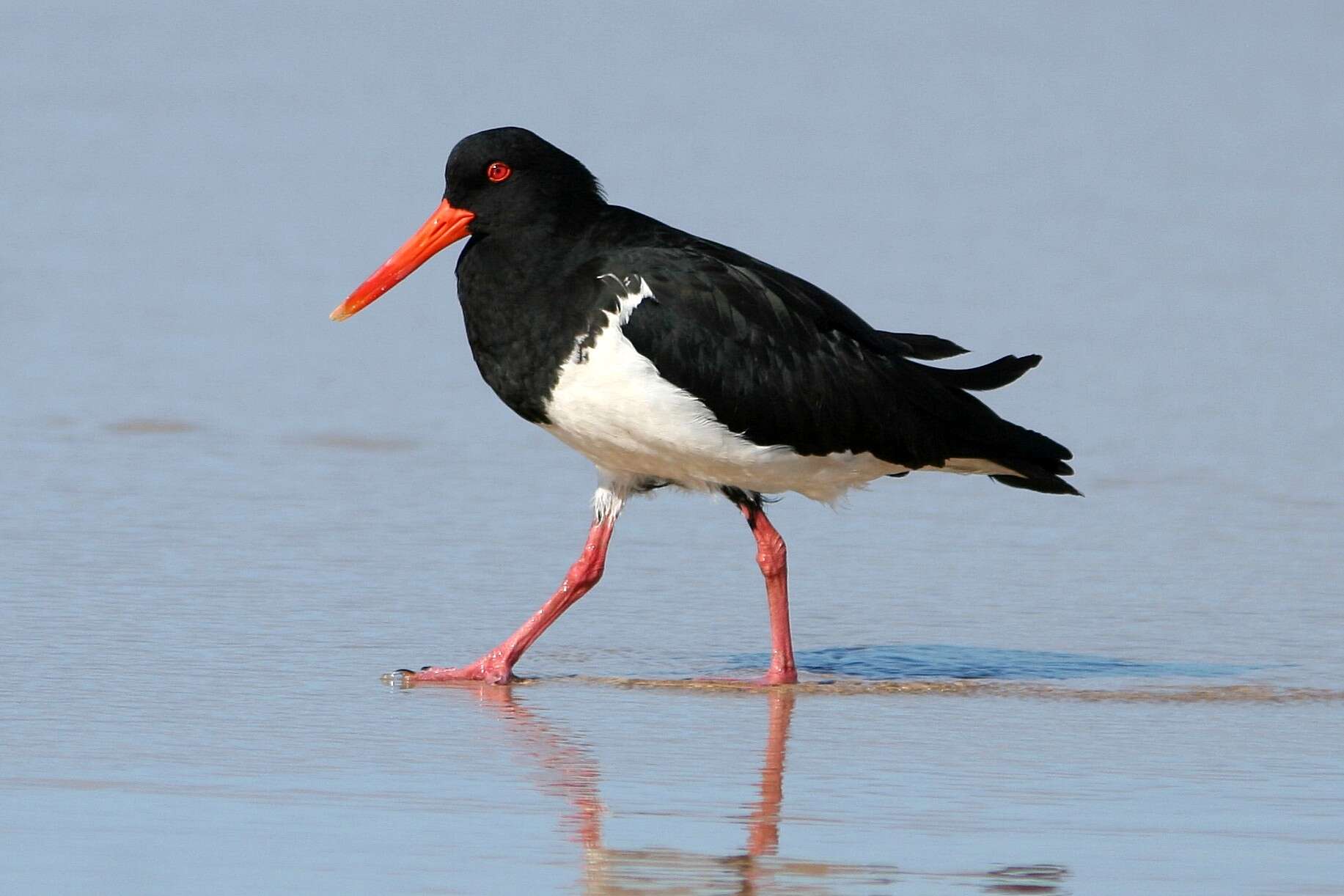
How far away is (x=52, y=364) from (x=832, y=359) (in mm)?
6208

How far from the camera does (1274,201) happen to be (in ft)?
62.8

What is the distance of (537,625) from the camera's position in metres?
7.73

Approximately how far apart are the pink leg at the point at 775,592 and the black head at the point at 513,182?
1.25 metres

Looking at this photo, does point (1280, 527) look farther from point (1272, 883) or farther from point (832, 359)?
point (1272, 883)

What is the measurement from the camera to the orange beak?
7.91 metres

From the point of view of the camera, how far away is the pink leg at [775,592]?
775cm

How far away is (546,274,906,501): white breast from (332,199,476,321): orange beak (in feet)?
2.57

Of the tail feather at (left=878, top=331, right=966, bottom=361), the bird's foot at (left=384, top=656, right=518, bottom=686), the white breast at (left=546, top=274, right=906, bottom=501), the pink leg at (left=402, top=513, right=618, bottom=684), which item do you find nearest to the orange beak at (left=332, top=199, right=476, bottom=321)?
the white breast at (left=546, top=274, right=906, bottom=501)

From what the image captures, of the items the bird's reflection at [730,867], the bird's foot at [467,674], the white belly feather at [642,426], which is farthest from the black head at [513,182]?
the bird's reflection at [730,867]

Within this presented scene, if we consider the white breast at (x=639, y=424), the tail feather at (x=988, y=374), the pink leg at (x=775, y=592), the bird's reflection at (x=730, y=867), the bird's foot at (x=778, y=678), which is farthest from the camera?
the tail feather at (x=988, y=374)

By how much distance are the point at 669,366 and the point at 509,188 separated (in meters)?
0.89

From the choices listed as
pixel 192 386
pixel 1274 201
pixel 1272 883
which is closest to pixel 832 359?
pixel 1272 883

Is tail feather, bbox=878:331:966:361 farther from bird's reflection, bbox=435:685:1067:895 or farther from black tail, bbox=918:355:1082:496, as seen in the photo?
bird's reflection, bbox=435:685:1067:895

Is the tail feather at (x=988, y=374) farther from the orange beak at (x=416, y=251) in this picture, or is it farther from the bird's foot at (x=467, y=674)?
the bird's foot at (x=467, y=674)
